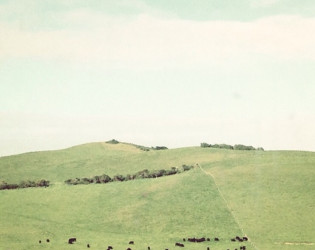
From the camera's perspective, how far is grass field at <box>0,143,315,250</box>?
238ft

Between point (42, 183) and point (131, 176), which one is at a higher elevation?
point (131, 176)

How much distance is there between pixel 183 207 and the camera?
8506 centimetres

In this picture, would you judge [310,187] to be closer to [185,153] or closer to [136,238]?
[136,238]

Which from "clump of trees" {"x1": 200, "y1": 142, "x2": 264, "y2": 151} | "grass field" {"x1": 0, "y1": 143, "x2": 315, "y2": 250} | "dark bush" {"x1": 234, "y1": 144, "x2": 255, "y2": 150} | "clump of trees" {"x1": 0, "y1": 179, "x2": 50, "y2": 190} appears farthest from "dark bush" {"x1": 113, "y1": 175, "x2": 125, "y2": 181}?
"dark bush" {"x1": 234, "y1": 144, "x2": 255, "y2": 150}

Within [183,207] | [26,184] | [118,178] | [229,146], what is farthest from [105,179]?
[229,146]

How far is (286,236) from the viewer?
71.7 m

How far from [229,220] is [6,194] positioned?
149ft

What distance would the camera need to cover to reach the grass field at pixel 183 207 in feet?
238

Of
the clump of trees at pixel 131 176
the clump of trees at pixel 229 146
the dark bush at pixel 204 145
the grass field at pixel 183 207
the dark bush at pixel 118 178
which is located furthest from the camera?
the dark bush at pixel 204 145

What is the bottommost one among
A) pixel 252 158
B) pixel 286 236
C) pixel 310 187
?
pixel 286 236

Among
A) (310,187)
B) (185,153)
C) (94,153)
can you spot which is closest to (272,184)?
(310,187)

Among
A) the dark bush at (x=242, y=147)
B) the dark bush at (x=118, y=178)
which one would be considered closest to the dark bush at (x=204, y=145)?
the dark bush at (x=242, y=147)

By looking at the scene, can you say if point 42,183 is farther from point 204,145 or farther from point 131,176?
point 204,145

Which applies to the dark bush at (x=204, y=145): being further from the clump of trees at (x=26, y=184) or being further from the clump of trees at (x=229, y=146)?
the clump of trees at (x=26, y=184)
